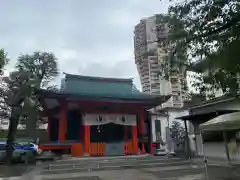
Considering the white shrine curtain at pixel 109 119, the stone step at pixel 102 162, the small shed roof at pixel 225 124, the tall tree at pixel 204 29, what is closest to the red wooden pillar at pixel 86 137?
the white shrine curtain at pixel 109 119

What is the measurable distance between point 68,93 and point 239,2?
13.1 metres

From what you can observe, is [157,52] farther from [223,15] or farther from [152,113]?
[152,113]

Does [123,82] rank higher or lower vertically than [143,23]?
higher

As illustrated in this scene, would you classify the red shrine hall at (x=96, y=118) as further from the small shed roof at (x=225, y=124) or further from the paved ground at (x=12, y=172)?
the small shed roof at (x=225, y=124)

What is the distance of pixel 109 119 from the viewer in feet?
60.8

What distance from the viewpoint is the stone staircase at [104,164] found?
12516mm

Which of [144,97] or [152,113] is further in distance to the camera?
[152,113]

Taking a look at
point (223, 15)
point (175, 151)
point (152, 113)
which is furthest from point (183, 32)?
point (152, 113)

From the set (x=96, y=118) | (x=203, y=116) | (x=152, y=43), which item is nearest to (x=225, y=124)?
(x=152, y=43)

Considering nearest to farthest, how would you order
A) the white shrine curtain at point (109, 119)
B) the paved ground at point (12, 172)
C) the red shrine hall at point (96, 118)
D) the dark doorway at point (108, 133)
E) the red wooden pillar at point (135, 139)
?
A: the paved ground at point (12, 172) < the red shrine hall at point (96, 118) < the white shrine curtain at point (109, 119) < the red wooden pillar at point (135, 139) < the dark doorway at point (108, 133)

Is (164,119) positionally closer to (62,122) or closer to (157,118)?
(157,118)

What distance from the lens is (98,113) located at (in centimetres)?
1823

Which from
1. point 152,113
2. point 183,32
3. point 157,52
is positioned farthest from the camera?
point 152,113

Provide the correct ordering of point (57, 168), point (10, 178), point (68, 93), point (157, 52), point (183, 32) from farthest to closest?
1. point (68, 93)
2. point (57, 168)
3. point (10, 178)
4. point (157, 52)
5. point (183, 32)
